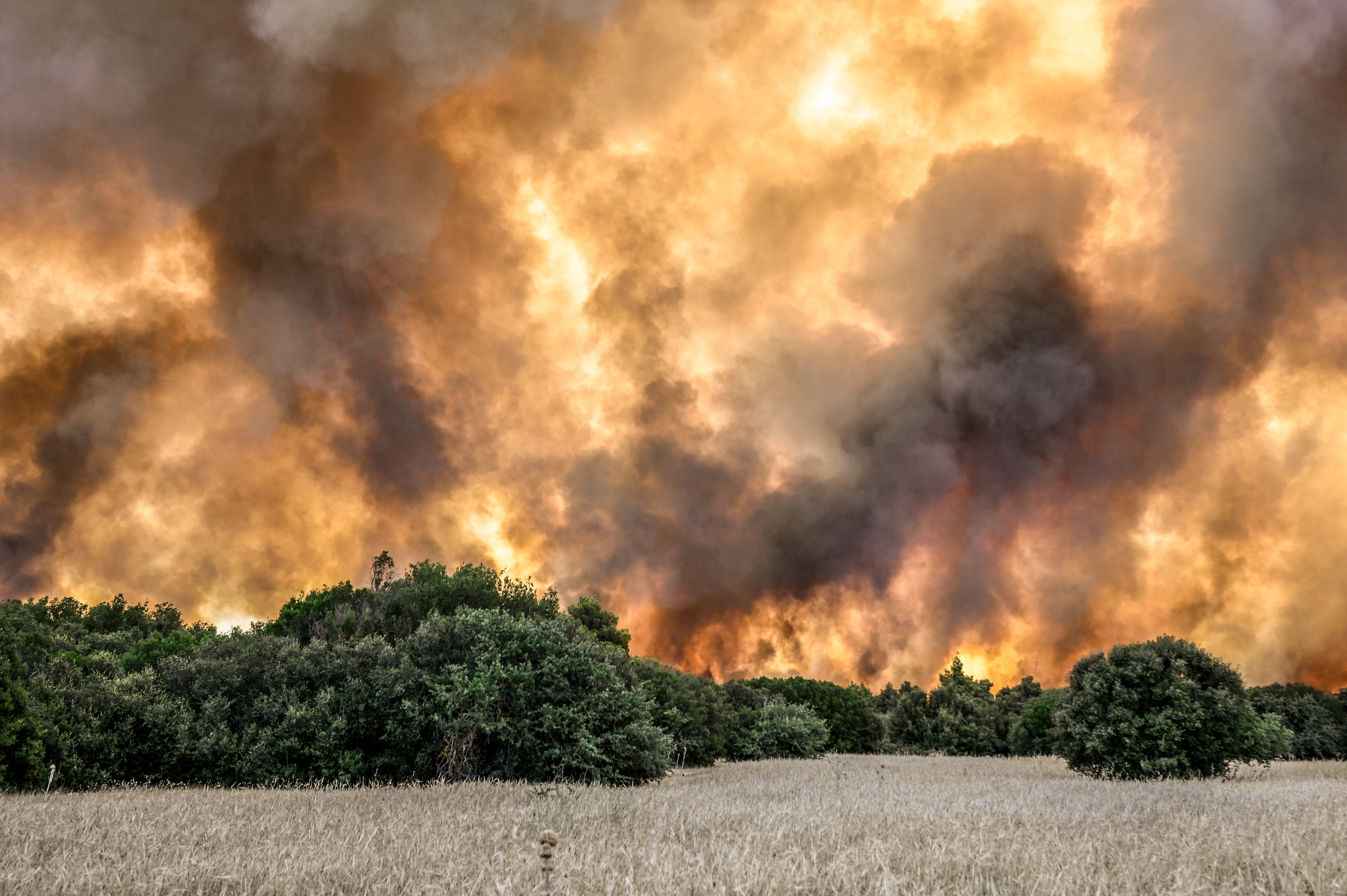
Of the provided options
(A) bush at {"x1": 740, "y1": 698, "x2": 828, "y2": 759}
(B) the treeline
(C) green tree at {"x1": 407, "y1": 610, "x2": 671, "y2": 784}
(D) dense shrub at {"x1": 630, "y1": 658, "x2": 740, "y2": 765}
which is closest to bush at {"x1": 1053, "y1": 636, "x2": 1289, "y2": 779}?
(B) the treeline

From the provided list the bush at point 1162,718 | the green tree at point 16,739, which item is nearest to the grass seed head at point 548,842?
the green tree at point 16,739

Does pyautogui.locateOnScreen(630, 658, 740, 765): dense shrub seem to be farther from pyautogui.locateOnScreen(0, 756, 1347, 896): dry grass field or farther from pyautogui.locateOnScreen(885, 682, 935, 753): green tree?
pyautogui.locateOnScreen(885, 682, 935, 753): green tree

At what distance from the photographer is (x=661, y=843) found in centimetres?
957

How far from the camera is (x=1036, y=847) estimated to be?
30.3 ft

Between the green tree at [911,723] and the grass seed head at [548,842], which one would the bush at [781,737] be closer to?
the green tree at [911,723]

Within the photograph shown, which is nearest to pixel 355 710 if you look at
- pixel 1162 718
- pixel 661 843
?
pixel 661 843

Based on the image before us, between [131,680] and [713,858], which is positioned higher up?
[131,680]

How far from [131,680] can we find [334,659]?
5.64m

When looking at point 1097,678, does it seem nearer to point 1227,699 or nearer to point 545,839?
point 1227,699

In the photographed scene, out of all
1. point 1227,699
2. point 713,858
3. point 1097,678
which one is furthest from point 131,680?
point 1227,699

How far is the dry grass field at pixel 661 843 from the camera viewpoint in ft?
23.7

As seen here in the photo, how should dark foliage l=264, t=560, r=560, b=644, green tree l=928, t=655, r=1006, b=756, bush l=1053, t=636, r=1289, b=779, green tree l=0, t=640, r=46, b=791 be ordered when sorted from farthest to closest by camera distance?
green tree l=928, t=655, r=1006, b=756, dark foliage l=264, t=560, r=560, b=644, bush l=1053, t=636, r=1289, b=779, green tree l=0, t=640, r=46, b=791

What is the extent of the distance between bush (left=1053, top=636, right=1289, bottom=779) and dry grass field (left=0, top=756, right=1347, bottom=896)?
6.91 m

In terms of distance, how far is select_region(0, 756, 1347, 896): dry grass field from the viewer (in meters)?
7.21
